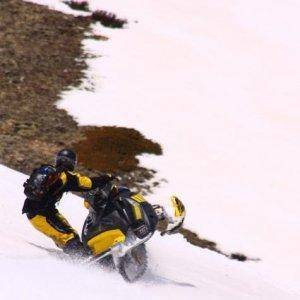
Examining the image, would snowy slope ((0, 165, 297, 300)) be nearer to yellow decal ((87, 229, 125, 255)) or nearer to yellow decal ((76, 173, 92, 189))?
yellow decal ((87, 229, 125, 255))

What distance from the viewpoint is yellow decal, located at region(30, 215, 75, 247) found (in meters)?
11.0

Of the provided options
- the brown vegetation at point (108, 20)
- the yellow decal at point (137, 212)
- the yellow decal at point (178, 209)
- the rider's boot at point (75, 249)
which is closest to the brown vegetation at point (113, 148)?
the brown vegetation at point (108, 20)

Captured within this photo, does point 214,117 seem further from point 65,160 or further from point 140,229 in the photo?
point 65,160

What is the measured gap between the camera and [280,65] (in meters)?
32.4

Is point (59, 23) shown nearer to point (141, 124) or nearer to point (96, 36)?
point (96, 36)

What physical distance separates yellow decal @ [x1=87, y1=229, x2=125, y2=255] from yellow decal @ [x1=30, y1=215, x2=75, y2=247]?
0.36 meters

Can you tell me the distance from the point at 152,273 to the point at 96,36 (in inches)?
790

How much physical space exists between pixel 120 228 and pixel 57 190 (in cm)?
119

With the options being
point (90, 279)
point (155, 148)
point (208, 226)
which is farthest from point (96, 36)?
point (90, 279)

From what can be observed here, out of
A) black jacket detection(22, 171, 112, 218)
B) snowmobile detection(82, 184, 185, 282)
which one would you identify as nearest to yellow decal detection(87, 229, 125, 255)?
snowmobile detection(82, 184, 185, 282)

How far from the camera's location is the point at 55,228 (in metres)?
11.0

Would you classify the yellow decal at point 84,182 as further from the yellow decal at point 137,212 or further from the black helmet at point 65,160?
the yellow decal at point 137,212

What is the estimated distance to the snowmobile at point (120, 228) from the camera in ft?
35.8

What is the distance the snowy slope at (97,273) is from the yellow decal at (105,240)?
1.33 feet
